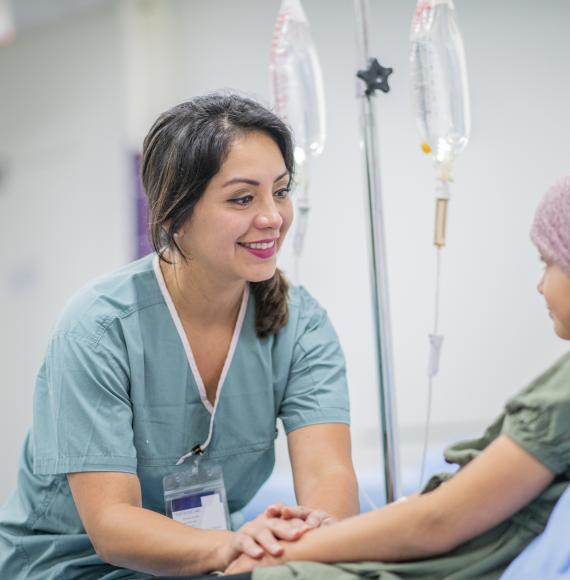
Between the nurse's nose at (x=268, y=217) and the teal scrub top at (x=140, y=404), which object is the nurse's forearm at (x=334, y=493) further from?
the nurse's nose at (x=268, y=217)

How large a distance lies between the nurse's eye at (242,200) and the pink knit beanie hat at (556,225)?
19.8 inches

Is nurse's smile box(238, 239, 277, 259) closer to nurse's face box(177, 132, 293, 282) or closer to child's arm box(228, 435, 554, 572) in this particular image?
nurse's face box(177, 132, 293, 282)

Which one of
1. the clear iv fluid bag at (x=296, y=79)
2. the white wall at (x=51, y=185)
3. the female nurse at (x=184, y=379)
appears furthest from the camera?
the white wall at (x=51, y=185)

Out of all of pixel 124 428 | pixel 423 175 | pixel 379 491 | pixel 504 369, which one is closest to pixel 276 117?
pixel 124 428

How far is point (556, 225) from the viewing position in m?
1.04

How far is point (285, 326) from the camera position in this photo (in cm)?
A: 156

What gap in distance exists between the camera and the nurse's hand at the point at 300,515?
122 cm

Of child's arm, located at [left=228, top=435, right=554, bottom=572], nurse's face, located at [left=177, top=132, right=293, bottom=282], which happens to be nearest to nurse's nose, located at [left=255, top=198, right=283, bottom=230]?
nurse's face, located at [left=177, top=132, right=293, bottom=282]

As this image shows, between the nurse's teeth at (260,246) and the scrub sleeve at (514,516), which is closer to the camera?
the scrub sleeve at (514,516)

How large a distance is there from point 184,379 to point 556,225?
697 millimetres

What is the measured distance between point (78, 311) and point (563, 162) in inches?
81.4

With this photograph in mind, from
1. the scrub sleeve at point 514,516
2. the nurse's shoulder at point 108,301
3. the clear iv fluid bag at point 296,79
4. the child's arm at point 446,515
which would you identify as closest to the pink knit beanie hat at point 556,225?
the scrub sleeve at point 514,516

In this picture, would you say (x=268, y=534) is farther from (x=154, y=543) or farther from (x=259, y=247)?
(x=259, y=247)

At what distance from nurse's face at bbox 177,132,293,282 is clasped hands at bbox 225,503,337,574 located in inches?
15.2
